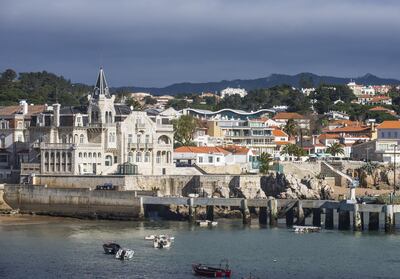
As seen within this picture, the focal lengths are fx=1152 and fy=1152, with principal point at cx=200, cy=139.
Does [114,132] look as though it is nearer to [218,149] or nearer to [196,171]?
[196,171]

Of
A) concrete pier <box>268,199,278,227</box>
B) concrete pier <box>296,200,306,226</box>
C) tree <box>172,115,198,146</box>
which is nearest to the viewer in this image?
concrete pier <box>296,200,306,226</box>

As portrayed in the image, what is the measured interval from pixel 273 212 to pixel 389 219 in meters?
11.0

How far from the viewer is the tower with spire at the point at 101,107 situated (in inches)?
4631

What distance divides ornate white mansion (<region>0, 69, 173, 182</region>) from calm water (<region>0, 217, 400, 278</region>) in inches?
570

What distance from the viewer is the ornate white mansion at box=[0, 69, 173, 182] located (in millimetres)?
114250

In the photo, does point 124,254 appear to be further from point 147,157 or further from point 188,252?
point 147,157

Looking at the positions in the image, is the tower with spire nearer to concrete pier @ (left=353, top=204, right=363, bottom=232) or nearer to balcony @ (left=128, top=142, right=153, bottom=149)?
balcony @ (left=128, top=142, right=153, bottom=149)

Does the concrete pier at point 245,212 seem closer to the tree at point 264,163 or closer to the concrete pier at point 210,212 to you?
the concrete pier at point 210,212

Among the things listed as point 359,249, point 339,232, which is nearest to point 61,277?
point 359,249

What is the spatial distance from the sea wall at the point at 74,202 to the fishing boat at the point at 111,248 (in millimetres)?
21901

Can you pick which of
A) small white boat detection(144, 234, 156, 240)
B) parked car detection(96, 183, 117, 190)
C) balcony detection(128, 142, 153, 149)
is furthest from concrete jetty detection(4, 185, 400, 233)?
balcony detection(128, 142, 153, 149)

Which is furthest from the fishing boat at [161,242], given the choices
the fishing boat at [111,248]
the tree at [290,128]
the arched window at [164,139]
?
the tree at [290,128]

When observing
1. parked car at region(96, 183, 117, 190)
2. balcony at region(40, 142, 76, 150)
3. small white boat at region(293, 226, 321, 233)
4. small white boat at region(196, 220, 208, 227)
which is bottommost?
small white boat at region(293, 226, 321, 233)

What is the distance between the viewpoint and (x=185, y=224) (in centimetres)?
10056
